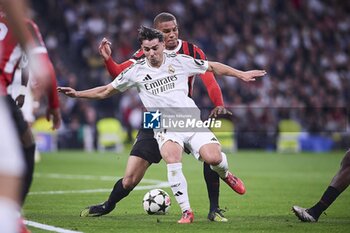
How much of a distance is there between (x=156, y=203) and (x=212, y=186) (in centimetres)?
87

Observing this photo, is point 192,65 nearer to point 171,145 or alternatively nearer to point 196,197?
point 171,145

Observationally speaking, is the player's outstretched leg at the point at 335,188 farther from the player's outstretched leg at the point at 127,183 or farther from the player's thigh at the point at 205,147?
the player's outstretched leg at the point at 127,183

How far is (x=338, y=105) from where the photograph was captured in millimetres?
28500

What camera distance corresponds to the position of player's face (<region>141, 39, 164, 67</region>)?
9.19 meters

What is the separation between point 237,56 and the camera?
29016 mm

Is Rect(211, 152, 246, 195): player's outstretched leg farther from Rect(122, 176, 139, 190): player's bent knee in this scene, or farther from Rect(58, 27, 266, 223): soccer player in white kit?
Rect(122, 176, 139, 190): player's bent knee

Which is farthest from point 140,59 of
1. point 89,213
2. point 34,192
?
point 34,192

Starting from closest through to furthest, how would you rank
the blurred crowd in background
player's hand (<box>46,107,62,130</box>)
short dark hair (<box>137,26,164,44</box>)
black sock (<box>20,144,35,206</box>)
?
player's hand (<box>46,107,62,130</box>)
black sock (<box>20,144,35,206</box>)
short dark hair (<box>137,26,164,44</box>)
the blurred crowd in background

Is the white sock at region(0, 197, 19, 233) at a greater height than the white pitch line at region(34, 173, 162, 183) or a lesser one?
greater

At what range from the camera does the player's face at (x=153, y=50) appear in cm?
919

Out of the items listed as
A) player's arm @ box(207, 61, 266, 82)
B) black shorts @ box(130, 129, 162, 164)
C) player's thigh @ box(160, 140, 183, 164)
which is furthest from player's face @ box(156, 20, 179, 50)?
player's thigh @ box(160, 140, 183, 164)

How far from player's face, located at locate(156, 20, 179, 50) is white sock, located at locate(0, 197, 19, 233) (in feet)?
19.4

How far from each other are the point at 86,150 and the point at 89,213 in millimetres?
18020

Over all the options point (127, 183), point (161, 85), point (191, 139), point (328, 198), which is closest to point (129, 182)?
point (127, 183)
